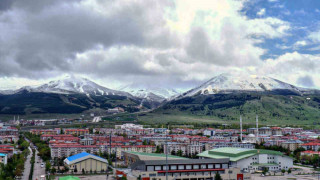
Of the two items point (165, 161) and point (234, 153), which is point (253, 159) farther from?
point (165, 161)

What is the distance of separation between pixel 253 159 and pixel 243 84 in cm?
14032

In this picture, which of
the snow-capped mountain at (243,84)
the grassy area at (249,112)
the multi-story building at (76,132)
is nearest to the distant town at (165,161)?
the multi-story building at (76,132)

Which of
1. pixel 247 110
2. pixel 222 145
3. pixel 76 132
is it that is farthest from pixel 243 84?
pixel 222 145

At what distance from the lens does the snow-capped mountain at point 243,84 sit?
16550cm

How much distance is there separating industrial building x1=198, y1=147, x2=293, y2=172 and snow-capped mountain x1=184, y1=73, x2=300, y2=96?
118008 mm

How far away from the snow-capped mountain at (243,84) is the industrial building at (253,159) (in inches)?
4646

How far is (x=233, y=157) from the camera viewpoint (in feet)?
120

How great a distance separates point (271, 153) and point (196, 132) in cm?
3180

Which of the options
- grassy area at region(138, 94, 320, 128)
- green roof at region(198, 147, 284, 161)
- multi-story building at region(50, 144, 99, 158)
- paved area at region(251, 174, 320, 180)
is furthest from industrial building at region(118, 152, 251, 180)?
grassy area at region(138, 94, 320, 128)

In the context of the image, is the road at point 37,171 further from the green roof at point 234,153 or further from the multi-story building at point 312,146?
the multi-story building at point 312,146

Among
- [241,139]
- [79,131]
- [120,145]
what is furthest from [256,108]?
[120,145]

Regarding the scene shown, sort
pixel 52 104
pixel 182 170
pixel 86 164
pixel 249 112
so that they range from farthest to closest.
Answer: pixel 52 104 < pixel 249 112 < pixel 86 164 < pixel 182 170

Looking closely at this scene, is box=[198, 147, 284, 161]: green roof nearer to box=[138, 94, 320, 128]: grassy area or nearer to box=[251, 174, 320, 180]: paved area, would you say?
box=[251, 174, 320, 180]: paved area

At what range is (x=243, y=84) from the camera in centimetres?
17450
